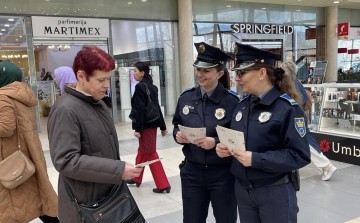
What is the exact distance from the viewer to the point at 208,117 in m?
2.40

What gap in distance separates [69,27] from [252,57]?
8.64 metres

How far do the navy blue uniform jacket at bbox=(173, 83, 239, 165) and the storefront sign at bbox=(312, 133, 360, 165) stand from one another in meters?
3.48

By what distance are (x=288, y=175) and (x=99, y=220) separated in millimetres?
1046

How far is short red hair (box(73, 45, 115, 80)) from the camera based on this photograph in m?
1.76

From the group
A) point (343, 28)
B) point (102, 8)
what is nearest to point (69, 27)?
point (102, 8)

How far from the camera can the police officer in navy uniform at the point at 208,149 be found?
235 cm

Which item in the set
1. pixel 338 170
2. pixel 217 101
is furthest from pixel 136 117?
pixel 338 170

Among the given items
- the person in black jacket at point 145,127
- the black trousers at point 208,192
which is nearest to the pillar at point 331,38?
the person in black jacket at point 145,127

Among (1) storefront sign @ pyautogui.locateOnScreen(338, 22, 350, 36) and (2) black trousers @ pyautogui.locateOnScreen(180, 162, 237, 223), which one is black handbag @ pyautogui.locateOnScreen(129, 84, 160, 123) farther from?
(1) storefront sign @ pyautogui.locateOnScreen(338, 22, 350, 36)

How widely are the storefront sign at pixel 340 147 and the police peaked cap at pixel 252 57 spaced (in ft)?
12.2

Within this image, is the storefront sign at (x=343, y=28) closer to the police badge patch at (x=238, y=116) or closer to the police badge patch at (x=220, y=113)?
the police badge patch at (x=220, y=113)

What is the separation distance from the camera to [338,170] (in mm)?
5012

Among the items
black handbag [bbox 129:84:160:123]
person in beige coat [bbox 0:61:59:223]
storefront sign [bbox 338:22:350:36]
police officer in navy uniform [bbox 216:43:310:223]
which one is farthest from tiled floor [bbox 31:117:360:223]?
storefront sign [bbox 338:22:350:36]

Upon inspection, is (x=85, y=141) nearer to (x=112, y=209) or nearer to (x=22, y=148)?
(x=112, y=209)
